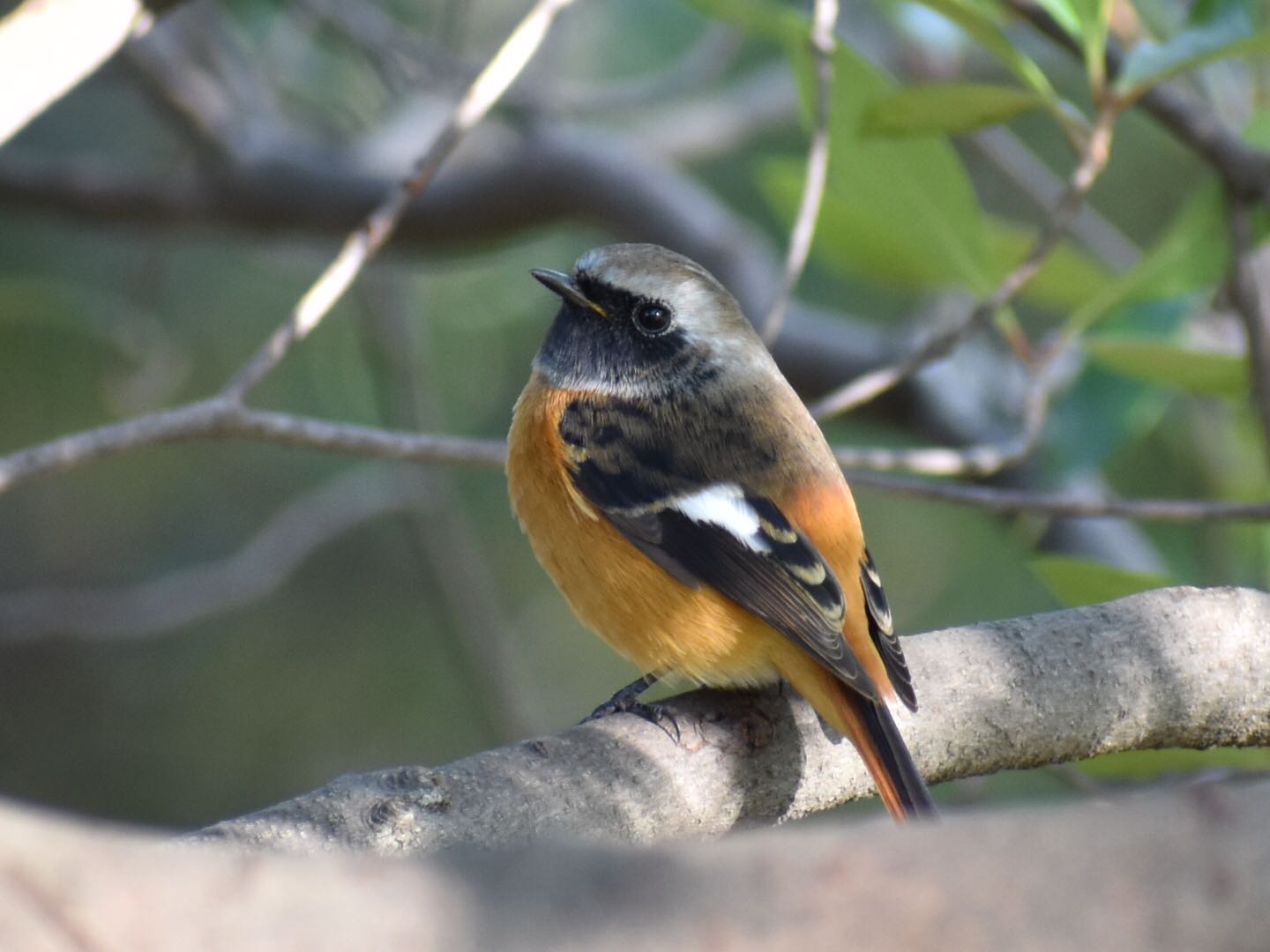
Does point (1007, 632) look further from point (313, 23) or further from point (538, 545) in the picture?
point (313, 23)

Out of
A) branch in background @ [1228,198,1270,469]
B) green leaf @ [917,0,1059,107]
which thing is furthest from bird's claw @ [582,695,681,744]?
branch in background @ [1228,198,1270,469]

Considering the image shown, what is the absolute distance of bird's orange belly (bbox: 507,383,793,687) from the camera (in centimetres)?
281

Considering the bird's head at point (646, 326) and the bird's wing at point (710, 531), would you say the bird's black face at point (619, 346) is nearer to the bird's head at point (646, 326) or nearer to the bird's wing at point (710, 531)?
the bird's head at point (646, 326)

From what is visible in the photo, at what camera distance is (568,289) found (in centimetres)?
→ 348

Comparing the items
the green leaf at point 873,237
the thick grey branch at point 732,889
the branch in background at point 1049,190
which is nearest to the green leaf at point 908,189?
the green leaf at point 873,237

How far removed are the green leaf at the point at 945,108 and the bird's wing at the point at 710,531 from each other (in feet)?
3.09

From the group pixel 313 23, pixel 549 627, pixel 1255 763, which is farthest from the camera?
pixel 549 627

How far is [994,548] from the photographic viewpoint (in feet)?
24.3

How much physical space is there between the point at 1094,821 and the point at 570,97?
6.35m

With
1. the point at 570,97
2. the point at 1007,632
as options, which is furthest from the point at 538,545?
the point at 570,97

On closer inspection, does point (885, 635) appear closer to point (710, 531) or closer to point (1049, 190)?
point (710, 531)

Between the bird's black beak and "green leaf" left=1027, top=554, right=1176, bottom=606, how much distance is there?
122cm

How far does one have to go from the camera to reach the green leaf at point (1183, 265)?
3.54m

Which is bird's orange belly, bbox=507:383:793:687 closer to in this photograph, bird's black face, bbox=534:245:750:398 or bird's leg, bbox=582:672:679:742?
bird's leg, bbox=582:672:679:742
